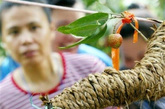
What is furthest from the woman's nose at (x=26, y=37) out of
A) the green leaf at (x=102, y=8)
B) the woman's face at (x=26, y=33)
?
the green leaf at (x=102, y=8)

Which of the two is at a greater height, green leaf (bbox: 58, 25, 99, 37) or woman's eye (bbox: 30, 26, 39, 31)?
green leaf (bbox: 58, 25, 99, 37)

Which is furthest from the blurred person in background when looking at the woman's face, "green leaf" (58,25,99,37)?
"green leaf" (58,25,99,37)

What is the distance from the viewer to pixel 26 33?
46.4 inches

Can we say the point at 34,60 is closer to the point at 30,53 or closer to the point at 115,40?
the point at 30,53

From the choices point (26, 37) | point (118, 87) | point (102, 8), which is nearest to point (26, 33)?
point (26, 37)

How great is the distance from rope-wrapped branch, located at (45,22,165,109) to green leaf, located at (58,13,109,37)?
0.09 meters

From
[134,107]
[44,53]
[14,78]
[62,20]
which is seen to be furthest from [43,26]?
[134,107]

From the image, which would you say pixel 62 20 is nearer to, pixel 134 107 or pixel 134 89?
pixel 134 107

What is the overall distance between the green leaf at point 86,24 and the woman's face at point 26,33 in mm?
565

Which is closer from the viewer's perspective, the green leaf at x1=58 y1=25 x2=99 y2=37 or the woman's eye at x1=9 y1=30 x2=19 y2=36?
the green leaf at x1=58 y1=25 x2=99 y2=37

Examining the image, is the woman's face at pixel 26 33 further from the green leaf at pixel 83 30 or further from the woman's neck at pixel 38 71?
the green leaf at pixel 83 30

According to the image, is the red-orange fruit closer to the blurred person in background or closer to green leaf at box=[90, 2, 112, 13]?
green leaf at box=[90, 2, 112, 13]

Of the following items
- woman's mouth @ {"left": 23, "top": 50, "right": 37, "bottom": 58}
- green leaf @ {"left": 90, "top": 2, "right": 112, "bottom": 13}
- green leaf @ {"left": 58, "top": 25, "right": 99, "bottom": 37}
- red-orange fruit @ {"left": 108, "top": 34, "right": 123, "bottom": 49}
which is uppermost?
green leaf @ {"left": 90, "top": 2, "right": 112, "bottom": 13}

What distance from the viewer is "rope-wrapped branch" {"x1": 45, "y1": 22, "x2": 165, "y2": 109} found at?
0.54 m
